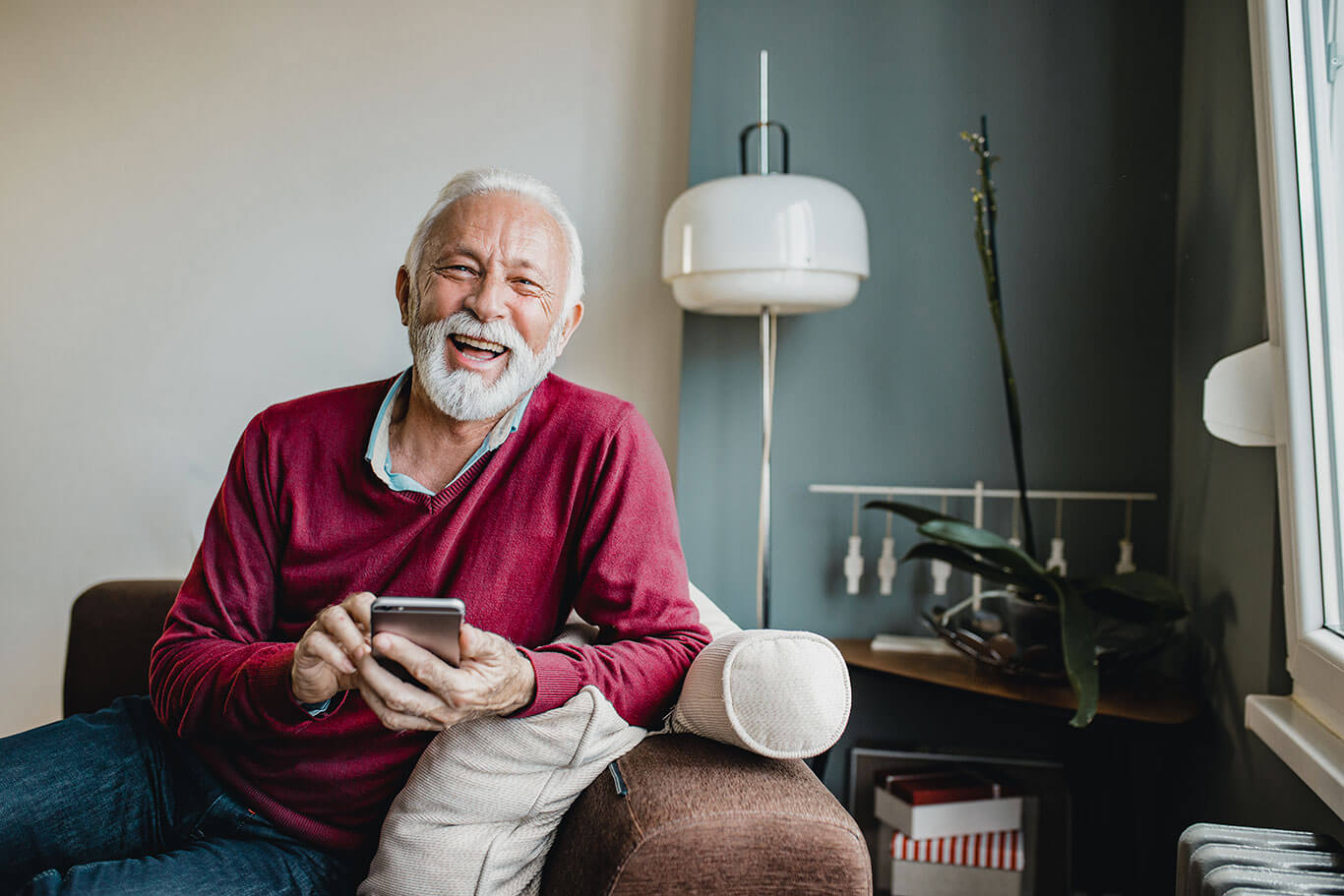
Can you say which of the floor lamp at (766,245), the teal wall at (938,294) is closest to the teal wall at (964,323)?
the teal wall at (938,294)

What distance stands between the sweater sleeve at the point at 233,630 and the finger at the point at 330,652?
0.15 m

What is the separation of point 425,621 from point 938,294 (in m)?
1.59

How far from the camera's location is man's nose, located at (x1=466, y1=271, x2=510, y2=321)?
134 cm

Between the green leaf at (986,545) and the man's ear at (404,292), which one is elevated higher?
the man's ear at (404,292)

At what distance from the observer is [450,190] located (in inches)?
54.6

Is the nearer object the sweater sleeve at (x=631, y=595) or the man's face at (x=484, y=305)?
the sweater sleeve at (x=631, y=595)

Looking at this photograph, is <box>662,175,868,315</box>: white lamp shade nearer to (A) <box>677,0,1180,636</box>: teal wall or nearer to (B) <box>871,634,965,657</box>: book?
(A) <box>677,0,1180,636</box>: teal wall

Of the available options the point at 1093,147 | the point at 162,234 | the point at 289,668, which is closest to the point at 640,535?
the point at 289,668

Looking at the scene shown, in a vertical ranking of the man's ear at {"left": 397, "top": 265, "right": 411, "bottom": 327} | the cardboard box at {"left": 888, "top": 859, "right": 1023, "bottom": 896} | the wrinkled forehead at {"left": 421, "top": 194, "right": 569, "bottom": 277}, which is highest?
the wrinkled forehead at {"left": 421, "top": 194, "right": 569, "bottom": 277}

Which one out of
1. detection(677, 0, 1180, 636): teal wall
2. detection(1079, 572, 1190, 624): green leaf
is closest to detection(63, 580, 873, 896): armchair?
detection(1079, 572, 1190, 624): green leaf

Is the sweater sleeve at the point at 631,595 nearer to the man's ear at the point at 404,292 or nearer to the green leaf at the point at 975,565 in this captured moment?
the man's ear at the point at 404,292

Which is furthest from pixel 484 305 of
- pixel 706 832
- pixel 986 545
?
pixel 986 545

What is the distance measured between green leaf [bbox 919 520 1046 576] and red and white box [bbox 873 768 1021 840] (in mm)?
458

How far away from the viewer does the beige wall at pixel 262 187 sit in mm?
2416
